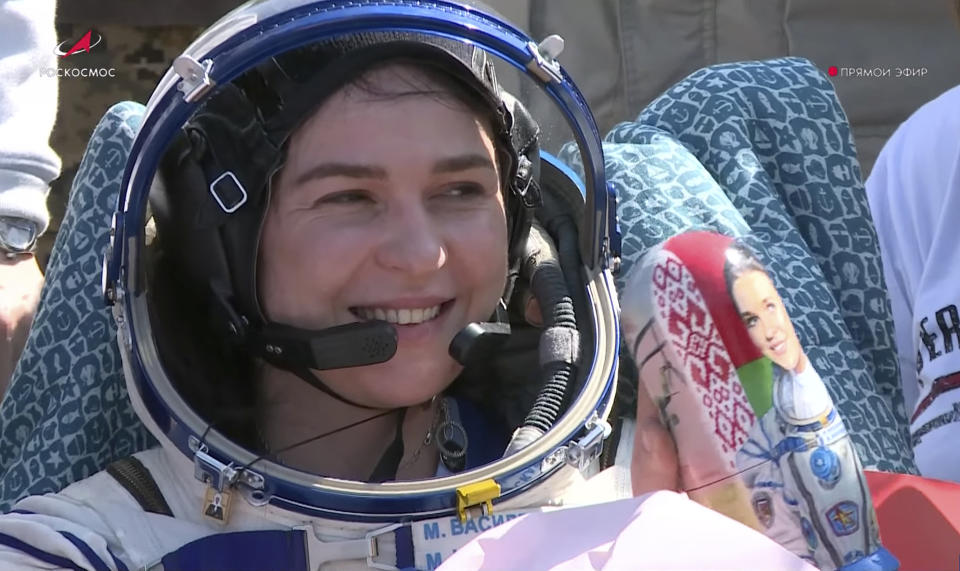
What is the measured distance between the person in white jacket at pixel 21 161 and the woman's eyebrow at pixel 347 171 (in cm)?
60

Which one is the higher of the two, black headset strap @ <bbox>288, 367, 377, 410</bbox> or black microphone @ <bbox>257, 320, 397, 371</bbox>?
black microphone @ <bbox>257, 320, 397, 371</bbox>

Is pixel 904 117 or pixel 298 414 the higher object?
pixel 904 117

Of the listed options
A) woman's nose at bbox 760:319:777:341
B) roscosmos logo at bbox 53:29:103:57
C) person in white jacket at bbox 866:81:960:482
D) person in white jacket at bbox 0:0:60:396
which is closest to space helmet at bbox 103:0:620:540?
person in white jacket at bbox 0:0:60:396

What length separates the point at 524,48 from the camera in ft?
5.25

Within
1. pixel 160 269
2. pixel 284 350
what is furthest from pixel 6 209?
pixel 284 350

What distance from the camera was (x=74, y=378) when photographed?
182 centimetres

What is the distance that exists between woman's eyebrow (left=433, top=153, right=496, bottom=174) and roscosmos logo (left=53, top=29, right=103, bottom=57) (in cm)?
186

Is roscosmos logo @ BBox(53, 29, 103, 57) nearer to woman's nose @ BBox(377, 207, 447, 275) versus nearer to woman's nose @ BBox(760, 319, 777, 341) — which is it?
woman's nose @ BBox(377, 207, 447, 275)

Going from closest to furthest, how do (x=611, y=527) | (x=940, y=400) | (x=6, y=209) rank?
(x=611, y=527), (x=6, y=209), (x=940, y=400)

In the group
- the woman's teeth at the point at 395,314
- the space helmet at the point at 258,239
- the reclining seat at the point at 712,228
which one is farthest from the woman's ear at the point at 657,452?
the reclining seat at the point at 712,228

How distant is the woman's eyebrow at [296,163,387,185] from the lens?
5.13 feet

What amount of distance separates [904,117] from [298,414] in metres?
2.22

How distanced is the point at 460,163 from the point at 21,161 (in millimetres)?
730

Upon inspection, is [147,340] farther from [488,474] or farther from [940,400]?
[940,400]
